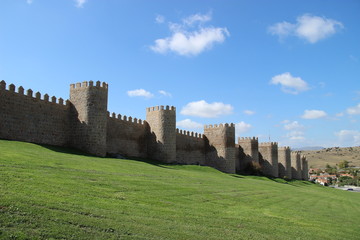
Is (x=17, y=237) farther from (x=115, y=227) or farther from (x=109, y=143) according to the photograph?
(x=109, y=143)

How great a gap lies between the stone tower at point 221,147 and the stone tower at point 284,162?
1839cm

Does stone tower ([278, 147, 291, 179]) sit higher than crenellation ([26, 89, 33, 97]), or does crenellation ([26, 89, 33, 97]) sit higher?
crenellation ([26, 89, 33, 97])

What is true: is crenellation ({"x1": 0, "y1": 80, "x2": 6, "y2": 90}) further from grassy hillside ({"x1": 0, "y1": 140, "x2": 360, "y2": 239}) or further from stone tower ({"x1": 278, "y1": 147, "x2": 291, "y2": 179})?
stone tower ({"x1": 278, "y1": 147, "x2": 291, "y2": 179})

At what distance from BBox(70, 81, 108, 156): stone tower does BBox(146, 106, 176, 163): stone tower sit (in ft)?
28.8

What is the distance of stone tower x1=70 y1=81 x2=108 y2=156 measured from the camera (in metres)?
25.7

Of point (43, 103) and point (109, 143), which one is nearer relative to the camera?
point (43, 103)

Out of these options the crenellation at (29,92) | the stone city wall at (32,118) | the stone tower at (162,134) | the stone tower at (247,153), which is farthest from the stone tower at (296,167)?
the crenellation at (29,92)

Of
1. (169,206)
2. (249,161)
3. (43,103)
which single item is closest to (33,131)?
(43,103)

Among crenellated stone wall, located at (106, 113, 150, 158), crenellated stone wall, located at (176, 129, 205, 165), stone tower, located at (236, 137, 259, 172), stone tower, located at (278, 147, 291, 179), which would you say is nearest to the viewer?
crenellated stone wall, located at (106, 113, 150, 158)

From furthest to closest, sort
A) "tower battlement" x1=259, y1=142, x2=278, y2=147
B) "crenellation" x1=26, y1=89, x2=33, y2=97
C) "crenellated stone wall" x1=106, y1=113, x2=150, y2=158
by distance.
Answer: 1. "tower battlement" x1=259, y1=142, x2=278, y2=147
2. "crenellated stone wall" x1=106, y1=113, x2=150, y2=158
3. "crenellation" x1=26, y1=89, x2=33, y2=97

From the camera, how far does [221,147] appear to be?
41969mm

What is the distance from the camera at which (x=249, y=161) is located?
49188mm

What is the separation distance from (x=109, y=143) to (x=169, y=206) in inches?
794

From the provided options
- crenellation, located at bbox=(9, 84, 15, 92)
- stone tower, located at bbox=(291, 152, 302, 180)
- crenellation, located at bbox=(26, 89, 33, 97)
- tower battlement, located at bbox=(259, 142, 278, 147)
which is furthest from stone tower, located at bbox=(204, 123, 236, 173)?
stone tower, located at bbox=(291, 152, 302, 180)
